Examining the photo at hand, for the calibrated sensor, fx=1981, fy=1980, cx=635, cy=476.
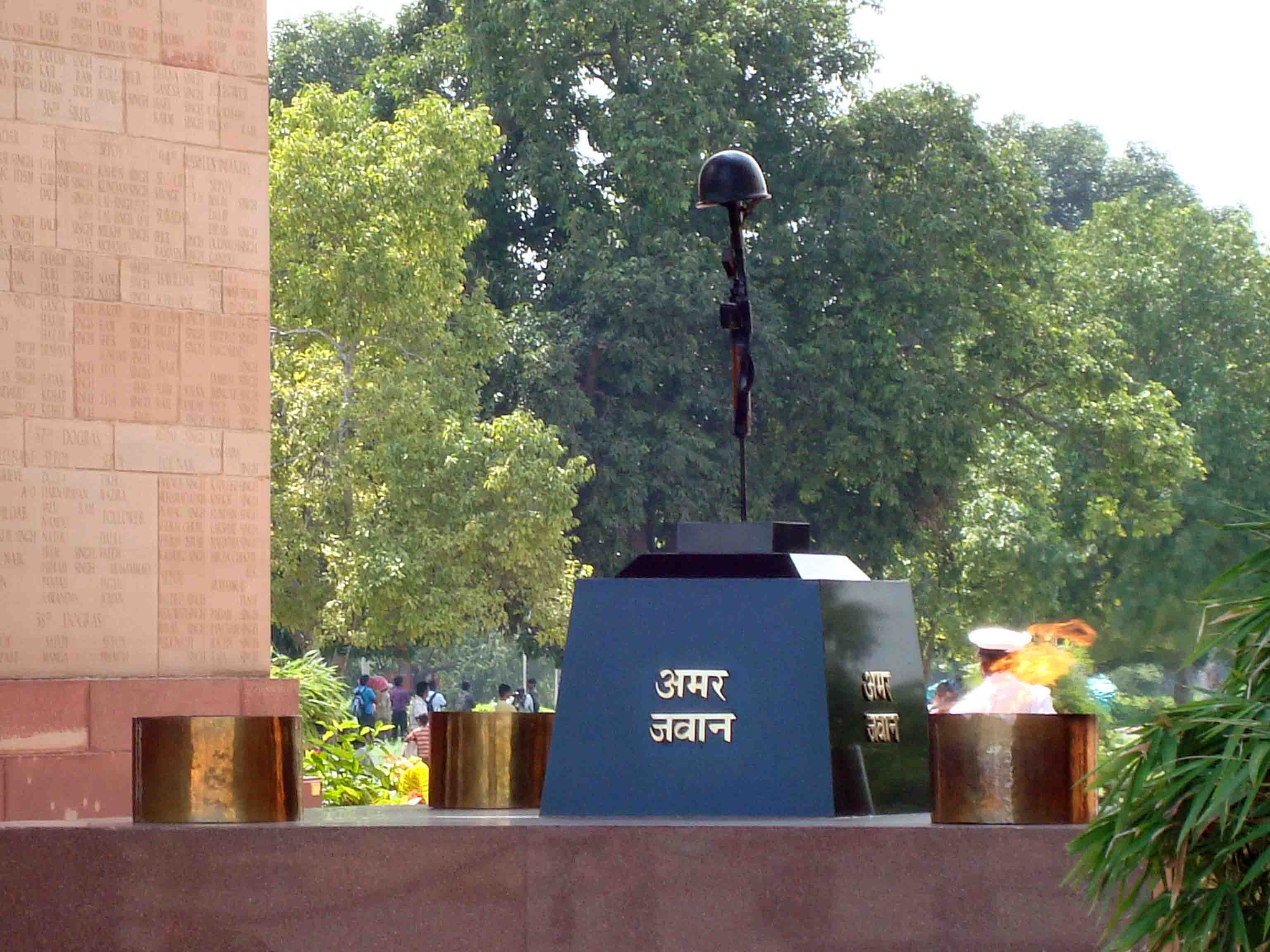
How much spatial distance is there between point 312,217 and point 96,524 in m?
15.0

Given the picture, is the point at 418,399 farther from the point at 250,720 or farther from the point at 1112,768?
the point at 1112,768

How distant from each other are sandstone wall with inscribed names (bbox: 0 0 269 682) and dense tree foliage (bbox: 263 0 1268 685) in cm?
1534

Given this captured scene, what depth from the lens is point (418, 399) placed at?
2405 centimetres

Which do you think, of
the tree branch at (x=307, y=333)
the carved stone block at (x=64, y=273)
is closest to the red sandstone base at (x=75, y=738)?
the carved stone block at (x=64, y=273)

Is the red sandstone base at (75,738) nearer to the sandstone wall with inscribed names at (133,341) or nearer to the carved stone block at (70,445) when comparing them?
the sandstone wall with inscribed names at (133,341)

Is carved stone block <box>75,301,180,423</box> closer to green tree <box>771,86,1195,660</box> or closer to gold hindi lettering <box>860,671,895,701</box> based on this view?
gold hindi lettering <box>860,671,895,701</box>

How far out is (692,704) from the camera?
4.24 m

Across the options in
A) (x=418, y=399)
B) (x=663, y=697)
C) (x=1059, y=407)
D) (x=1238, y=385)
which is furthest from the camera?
(x=1238, y=385)

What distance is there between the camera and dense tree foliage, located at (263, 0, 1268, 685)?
28.2m

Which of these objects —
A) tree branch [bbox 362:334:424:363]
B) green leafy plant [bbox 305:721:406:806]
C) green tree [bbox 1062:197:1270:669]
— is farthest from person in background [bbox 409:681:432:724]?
green leafy plant [bbox 305:721:406:806]

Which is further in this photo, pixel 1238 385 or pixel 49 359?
pixel 1238 385

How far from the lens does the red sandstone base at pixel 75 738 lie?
899 cm

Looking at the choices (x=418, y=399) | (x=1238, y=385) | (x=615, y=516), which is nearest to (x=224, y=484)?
(x=418, y=399)

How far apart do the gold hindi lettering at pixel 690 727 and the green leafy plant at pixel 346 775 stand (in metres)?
8.38
